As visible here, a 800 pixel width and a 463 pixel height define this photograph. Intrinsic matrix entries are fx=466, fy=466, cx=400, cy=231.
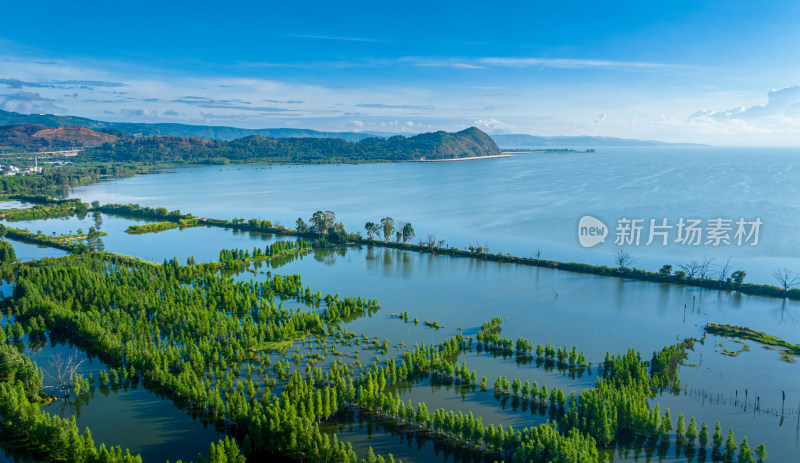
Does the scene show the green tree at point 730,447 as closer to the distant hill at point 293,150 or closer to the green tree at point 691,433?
the green tree at point 691,433

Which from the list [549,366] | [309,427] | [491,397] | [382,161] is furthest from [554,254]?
[382,161]

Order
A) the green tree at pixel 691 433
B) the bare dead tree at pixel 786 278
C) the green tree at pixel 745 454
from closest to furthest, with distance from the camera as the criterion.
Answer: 1. the green tree at pixel 745 454
2. the green tree at pixel 691 433
3. the bare dead tree at pixel 786 278

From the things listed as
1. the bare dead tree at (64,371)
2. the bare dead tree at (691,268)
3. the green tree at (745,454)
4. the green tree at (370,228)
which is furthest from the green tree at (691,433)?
the green tree at (370,228)

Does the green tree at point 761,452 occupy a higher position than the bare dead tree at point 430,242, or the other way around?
the bare dead tree at point 430,242

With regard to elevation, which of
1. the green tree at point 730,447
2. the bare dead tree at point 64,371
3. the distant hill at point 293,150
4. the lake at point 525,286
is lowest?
the bare dead tree at point 64,371

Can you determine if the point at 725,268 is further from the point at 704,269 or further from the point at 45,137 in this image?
the point at 45,137

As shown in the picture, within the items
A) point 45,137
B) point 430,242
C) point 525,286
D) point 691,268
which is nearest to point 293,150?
point 45,137

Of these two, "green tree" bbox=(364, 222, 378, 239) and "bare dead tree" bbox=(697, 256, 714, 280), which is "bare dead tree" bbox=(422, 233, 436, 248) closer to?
"green tree" bbox=(364, 222, 378, 239)
